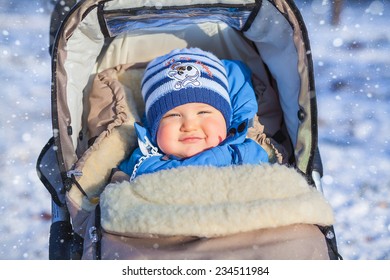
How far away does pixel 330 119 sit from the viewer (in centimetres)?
225

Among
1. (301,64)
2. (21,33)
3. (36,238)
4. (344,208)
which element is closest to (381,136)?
(344,208)

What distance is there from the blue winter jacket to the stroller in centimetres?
7

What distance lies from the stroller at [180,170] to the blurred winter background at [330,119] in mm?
283

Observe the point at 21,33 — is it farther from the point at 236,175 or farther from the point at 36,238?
the point at 236,175

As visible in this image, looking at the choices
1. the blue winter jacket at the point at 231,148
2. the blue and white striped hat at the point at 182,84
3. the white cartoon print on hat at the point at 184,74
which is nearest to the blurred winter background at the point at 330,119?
the blue winter jacket at the point at 231,148

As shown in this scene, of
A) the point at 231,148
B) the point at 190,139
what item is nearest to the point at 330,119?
the point at 231,148

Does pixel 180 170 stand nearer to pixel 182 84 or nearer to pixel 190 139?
pixel 190 139

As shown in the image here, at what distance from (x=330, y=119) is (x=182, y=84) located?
2.79 ft

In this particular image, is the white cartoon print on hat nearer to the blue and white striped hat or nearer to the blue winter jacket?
the blue and white striped hat

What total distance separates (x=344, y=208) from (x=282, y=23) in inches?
30.4

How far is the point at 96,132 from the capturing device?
5.94 feet

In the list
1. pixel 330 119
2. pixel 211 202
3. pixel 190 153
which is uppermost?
pixel 330 119

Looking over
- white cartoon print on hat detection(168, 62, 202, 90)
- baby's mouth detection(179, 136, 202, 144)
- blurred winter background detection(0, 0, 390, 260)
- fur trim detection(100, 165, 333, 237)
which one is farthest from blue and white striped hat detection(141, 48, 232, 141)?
blurred winter background detection(0, 0, 390, 260)

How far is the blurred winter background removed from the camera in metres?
1.93
